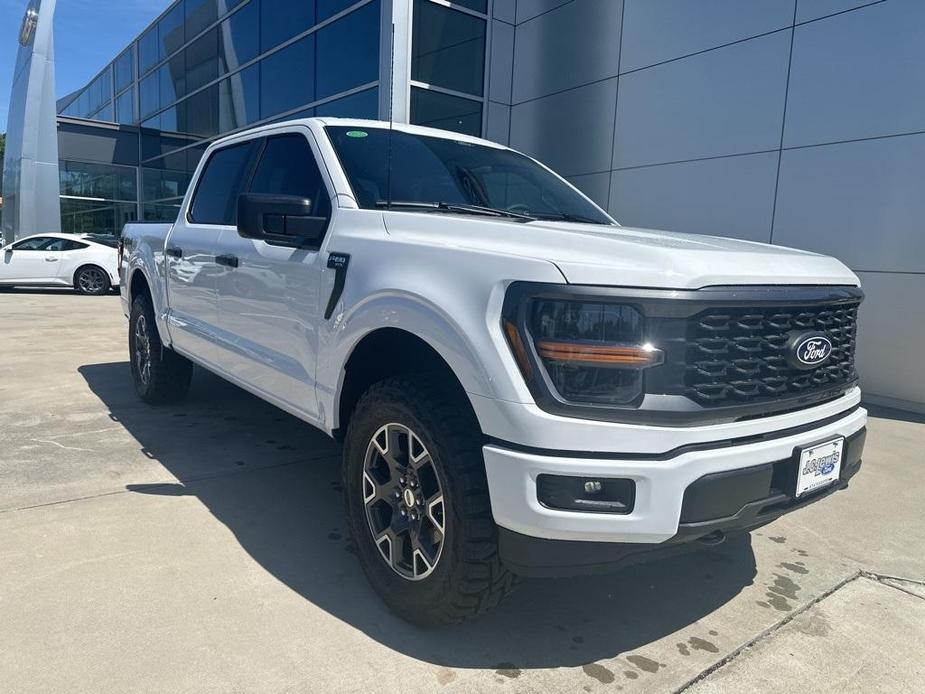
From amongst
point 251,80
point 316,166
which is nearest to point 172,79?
point 251,80

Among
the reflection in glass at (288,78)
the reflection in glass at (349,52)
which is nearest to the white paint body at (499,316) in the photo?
the reflection in glass at (349,52)

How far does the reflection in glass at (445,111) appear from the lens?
10.8 m

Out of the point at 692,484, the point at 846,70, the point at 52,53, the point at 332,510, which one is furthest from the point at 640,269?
the point at 52,53

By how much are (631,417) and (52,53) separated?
88.0ft

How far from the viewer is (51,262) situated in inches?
→ 588

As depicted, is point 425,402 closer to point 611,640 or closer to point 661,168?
point 611,640

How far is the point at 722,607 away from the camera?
2760mm

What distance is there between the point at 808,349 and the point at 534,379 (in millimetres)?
1021

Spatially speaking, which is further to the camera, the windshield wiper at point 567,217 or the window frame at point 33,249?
the window frame at point 33,249

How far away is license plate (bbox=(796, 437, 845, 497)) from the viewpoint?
229cm

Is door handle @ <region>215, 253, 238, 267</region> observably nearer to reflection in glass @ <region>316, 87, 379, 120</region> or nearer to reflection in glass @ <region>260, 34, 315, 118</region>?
reflection in glass @ <region>316, 87, 379, 120</region>

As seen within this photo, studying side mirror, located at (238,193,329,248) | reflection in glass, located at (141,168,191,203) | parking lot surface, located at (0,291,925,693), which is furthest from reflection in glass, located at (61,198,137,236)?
side mirror, located at (238,193,329,248)

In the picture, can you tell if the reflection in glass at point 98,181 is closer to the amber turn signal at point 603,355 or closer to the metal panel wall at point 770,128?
the metal panel wall at point 770,128

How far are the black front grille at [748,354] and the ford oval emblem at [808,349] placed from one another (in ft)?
0.08
